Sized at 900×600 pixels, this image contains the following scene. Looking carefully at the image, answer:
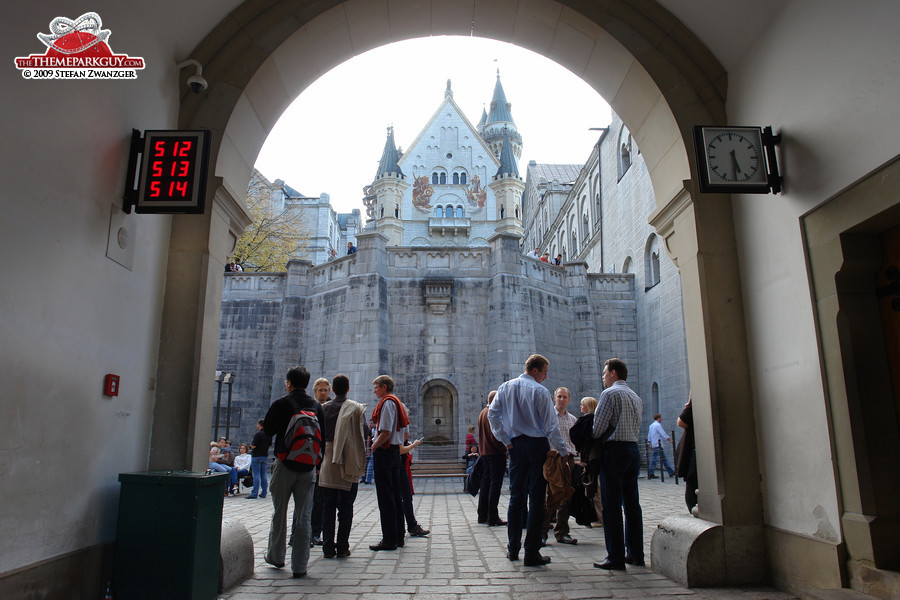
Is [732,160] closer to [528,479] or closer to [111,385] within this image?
[528,479]

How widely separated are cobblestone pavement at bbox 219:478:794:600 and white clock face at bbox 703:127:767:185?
3166mm

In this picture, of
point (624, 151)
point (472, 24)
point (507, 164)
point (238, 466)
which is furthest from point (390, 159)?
point (472, 24)

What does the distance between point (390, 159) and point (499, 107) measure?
25010 millimetres

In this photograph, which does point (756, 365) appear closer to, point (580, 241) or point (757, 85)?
point (757, 85)

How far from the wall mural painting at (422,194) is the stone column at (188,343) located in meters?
41.7

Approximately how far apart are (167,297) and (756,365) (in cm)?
517

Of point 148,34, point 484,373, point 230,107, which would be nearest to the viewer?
point 148,34

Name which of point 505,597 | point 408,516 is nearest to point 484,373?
point 408,516

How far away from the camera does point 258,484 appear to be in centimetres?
1260

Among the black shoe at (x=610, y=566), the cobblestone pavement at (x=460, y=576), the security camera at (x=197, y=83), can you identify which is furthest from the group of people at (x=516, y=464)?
the security camera at (x=197, y=83)

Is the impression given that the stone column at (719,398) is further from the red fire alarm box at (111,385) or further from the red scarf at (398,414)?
the red fire alarm box at (111,385)

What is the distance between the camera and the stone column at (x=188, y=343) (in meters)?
5.05

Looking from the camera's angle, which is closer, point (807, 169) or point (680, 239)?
point (807, 169)

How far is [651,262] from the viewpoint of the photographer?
955 inches
